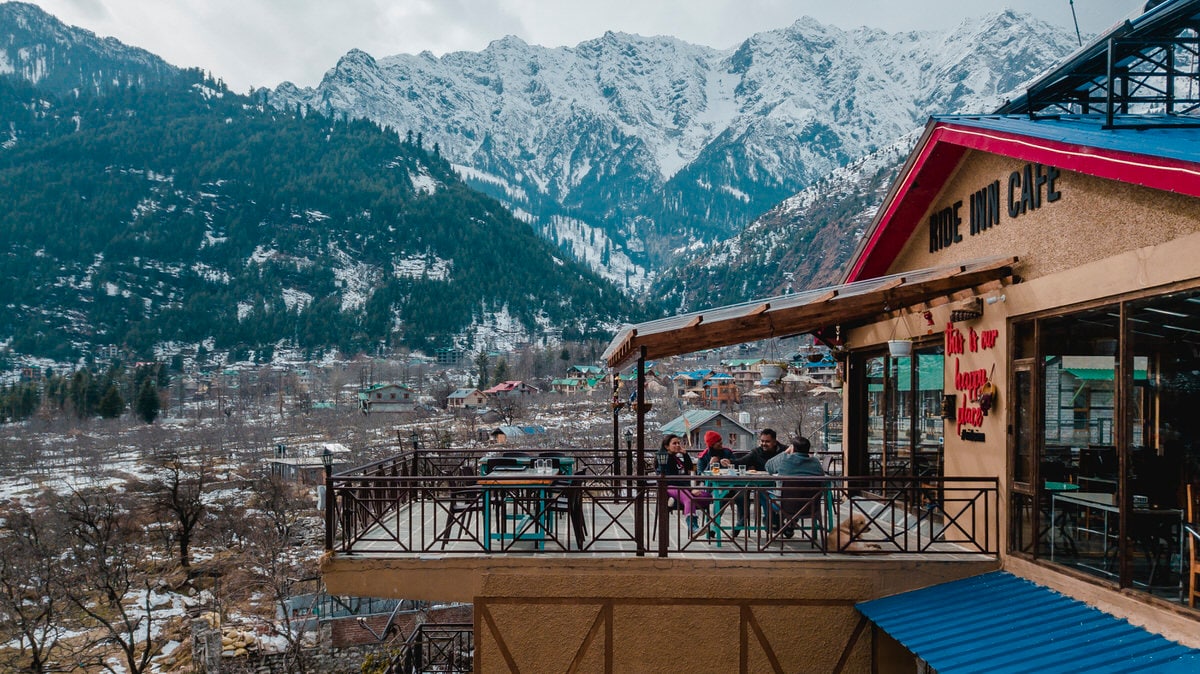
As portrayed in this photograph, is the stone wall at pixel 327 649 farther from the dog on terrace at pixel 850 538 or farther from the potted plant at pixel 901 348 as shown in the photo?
the potted plant at pixel 901 348

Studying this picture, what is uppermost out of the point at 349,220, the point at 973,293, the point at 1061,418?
the point at 349,220

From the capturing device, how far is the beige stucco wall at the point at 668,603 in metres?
8.38

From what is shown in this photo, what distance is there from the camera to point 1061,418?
751cm

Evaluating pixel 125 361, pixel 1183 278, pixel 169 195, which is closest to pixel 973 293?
pixel 1183 278

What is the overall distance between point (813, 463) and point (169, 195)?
7376 inches

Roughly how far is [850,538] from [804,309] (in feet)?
7.99

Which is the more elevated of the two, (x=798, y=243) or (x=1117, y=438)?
(x=798, y=243)

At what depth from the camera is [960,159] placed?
9719 millimetres

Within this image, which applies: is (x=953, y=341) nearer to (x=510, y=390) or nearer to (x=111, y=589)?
(x=111, y=589)

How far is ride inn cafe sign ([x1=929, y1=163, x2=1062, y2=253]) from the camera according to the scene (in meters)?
7.82

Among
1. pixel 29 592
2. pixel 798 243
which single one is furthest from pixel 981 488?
pixel 798 243

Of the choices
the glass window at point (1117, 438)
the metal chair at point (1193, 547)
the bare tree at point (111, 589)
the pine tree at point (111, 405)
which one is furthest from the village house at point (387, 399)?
the metal chair at point (1193, 547)

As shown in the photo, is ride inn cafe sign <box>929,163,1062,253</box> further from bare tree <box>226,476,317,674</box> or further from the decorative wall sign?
bare tree <box>226,476,317,674</box>

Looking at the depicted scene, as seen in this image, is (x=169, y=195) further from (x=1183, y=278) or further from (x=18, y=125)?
(x=1183, y=278)
